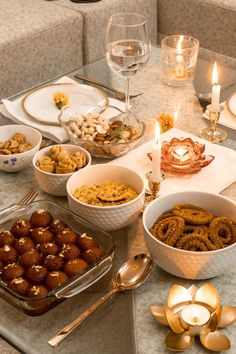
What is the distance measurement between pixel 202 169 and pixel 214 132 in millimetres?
169

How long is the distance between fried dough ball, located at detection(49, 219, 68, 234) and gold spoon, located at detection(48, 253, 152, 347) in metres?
0.13

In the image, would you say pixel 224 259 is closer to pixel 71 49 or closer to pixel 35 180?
pixel 35 180

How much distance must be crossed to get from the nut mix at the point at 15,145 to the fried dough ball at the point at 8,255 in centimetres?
36

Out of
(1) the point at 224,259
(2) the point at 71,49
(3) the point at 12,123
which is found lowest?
(2) the point at 71,49

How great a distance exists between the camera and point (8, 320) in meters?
1.04

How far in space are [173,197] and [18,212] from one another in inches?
11.1

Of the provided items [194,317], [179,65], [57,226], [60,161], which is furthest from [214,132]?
[194,317]

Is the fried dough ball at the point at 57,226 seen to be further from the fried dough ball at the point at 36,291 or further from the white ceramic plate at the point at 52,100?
the white ceramic plate at the point at 52,100

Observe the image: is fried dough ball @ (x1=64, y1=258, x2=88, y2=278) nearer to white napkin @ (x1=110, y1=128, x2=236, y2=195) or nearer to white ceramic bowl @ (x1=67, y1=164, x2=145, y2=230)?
white ceramic bowl @ (x1=67, y1=164, x2=145, y2=230)

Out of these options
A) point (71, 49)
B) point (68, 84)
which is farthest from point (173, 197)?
point (71, 49)

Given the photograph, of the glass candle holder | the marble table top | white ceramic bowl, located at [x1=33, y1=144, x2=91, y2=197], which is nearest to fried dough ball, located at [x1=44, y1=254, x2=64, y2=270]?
the marble table top

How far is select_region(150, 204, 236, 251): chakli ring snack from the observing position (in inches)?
42.5

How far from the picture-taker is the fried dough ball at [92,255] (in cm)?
107

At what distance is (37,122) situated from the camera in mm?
1601
